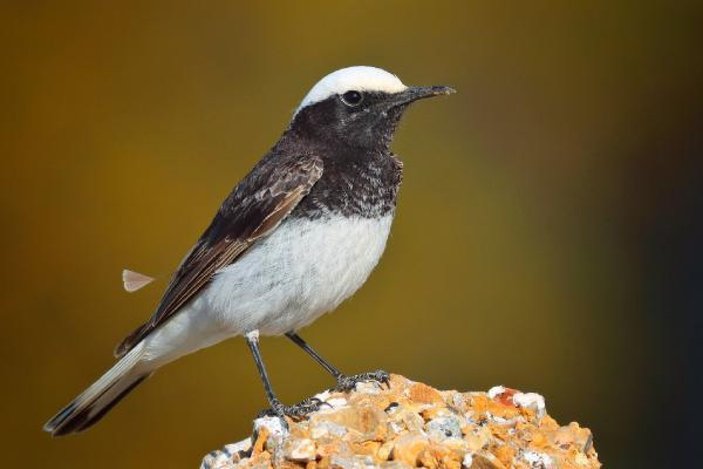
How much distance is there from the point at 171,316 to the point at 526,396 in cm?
164

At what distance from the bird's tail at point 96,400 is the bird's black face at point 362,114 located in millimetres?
1226

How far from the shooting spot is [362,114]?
471 centimetres

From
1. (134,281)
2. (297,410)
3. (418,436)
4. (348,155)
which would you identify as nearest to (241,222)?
(348,155)

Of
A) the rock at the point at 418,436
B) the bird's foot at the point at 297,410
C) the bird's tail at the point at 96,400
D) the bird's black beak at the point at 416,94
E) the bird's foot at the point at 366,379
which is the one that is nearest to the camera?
the rock at the point at 418,436

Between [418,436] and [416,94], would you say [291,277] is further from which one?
[418,436]

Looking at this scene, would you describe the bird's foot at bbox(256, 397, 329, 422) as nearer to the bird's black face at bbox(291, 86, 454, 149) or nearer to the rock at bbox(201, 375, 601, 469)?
the rock at bbox(201, 375, 601, 469)

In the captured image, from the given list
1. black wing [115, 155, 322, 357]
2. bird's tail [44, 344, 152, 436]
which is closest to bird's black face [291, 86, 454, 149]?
black wing [115, 155, 322, 357]

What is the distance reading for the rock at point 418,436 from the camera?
328 cm

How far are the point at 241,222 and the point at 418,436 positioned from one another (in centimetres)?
149

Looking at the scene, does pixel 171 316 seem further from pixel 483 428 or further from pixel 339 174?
pixel 483 428

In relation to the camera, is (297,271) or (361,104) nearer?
(297,271)

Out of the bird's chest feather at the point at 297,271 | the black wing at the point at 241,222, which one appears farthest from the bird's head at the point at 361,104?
the bird's chest feather at the point at 297,271

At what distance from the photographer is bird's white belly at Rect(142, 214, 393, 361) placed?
4328mm

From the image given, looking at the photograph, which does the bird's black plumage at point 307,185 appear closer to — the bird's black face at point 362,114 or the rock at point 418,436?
the bird's black face at point 362,114
